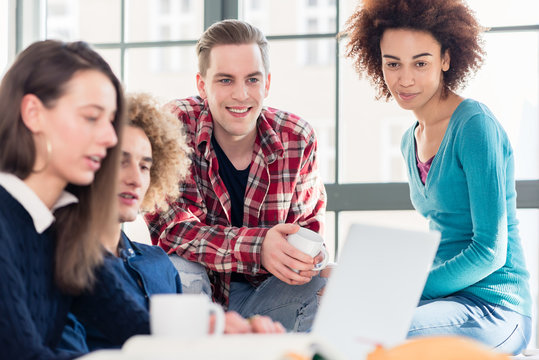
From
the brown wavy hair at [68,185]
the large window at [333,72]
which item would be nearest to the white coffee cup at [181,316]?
the brown wavy hair at [68,185]

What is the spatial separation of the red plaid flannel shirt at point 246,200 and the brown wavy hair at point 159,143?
8.6 inches

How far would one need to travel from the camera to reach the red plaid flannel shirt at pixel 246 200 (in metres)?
2.02

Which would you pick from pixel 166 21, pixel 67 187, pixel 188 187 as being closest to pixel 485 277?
pixel 188 187

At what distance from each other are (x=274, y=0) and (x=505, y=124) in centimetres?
853

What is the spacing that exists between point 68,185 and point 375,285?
0.63m

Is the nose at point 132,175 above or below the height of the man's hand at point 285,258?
above

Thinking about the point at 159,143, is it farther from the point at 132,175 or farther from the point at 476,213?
the point at 476,213

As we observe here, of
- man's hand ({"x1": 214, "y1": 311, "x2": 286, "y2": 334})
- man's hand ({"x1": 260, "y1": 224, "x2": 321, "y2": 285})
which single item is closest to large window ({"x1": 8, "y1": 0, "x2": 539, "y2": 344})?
man's hand ({"x1": 260, "y1": 224, "x2": 321, "y2": 285})

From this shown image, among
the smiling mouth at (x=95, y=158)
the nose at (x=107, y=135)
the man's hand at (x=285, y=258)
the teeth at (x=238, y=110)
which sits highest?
the teeth at (x=238, y=110)

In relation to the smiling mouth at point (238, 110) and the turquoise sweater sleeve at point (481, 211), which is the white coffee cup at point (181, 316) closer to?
the turquoise sweater sleeve at point (481, 211)

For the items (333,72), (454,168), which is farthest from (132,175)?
(333,72)

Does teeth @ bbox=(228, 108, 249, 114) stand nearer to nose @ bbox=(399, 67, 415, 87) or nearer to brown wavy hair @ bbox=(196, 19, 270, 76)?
brown wavy hair @ bbox=(196, 19, 270, 76)

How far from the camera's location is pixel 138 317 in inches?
52.1

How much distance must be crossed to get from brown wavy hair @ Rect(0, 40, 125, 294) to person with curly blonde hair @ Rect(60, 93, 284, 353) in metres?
0.09
